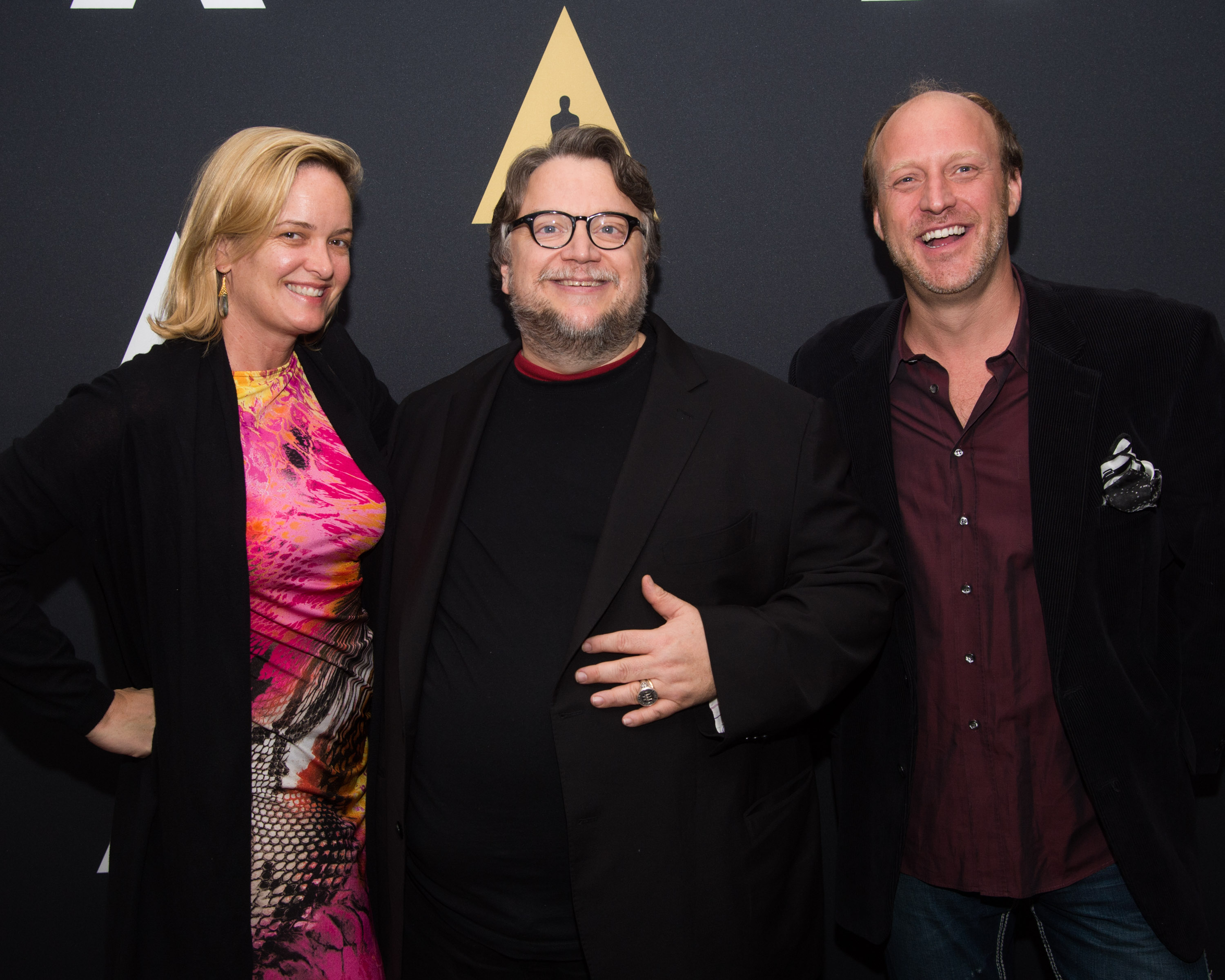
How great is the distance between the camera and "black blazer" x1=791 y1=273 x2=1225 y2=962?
1683mm

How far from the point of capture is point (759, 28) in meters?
2.33

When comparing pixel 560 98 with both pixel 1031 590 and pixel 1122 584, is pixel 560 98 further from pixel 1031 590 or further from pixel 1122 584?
pixel 1122 584

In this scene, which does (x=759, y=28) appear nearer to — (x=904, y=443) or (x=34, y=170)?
(x=904, y=443)

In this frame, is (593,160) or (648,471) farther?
(593,160)

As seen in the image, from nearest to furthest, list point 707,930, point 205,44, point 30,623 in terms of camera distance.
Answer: point 707,930 → point 30,623 → point 205,44

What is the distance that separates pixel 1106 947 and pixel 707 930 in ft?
2.96

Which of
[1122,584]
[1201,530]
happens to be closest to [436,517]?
[1122,584]

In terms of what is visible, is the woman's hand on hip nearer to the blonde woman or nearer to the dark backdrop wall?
the blonde woman

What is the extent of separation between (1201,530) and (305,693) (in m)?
1.93

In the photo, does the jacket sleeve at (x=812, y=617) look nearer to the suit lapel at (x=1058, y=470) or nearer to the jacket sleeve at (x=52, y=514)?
the suit lapel at (x=1058, y=470)

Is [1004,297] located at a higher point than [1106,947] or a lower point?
higher

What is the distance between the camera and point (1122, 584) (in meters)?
1.72

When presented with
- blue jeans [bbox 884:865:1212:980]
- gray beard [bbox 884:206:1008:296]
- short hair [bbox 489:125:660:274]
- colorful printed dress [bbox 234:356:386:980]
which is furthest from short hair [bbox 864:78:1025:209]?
blue jeans [bbox 884:865:1212:980]

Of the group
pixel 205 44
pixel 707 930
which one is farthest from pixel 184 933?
pixel 205 44
